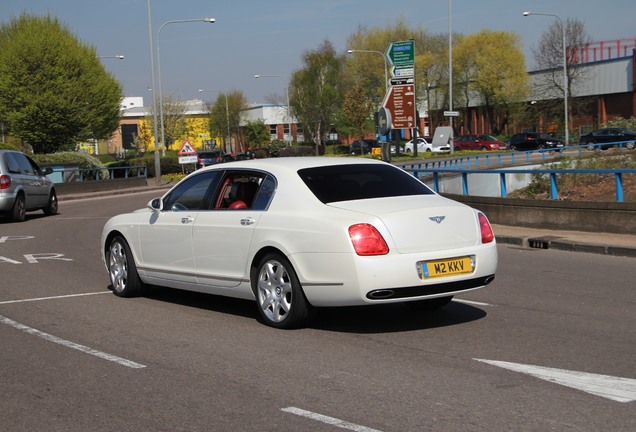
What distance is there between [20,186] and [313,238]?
16934 mm

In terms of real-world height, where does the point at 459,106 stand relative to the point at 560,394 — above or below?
above

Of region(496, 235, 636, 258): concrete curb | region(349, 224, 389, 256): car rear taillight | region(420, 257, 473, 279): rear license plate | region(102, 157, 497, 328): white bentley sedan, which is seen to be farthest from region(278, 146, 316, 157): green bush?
region(349, 224, 389, 256): car rear taillight

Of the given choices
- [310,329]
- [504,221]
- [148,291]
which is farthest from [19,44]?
[310,329]

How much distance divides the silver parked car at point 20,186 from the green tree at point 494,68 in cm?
6190

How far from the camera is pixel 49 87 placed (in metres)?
49.3

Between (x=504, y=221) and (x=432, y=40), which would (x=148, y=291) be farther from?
(x=432, y=40)

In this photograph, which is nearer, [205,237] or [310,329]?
[310,329]

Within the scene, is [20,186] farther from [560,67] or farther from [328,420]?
[560,67]

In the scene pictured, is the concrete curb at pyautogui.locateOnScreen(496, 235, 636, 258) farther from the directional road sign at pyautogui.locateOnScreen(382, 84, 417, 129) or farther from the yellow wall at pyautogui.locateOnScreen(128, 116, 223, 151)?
the yellow wall at pyautogui.locateOnScreen(128, 116, 223, 151)

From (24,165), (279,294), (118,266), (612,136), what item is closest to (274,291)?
(279,294)

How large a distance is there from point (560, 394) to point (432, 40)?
276ft

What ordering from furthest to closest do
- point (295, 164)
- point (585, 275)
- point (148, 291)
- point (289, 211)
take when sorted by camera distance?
point (585, 275) → point (148, 291) → point (295, 164) → point (289, 211)

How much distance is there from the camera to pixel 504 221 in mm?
17703

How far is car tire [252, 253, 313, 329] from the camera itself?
25.1ft
